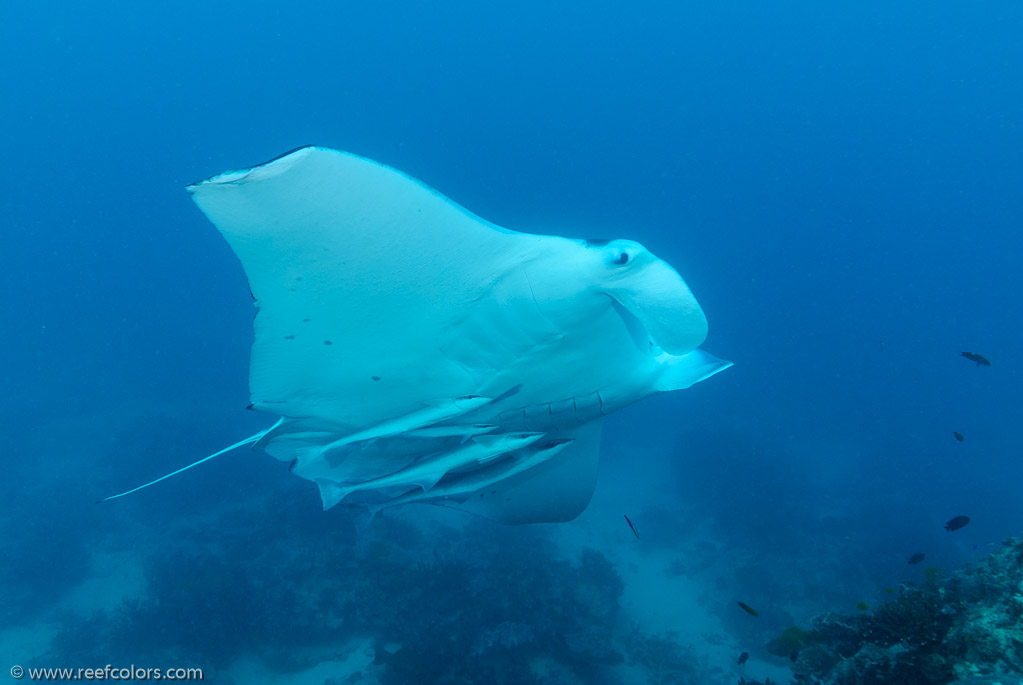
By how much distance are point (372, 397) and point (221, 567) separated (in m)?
8.34

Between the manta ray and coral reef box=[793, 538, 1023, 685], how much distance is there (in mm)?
1956

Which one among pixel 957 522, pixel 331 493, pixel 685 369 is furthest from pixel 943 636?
pixel 957 522

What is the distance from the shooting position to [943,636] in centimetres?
296

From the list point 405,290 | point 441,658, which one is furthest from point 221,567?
point 405,290

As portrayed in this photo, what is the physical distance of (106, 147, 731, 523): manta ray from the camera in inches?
78.6

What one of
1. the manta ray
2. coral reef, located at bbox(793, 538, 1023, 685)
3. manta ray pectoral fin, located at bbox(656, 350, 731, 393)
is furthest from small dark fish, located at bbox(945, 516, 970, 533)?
the manta ray

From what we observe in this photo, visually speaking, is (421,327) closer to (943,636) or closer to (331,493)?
(331,493)

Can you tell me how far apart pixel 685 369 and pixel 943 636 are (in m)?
2.27

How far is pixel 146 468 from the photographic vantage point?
1377 cm

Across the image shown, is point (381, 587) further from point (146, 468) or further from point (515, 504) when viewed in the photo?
point (146, 468)

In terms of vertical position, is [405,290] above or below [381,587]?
above

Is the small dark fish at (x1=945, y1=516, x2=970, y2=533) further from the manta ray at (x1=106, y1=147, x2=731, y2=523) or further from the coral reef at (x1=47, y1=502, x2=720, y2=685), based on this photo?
the manta ray at (x1=106, y1=147, x2=731, y2=523)

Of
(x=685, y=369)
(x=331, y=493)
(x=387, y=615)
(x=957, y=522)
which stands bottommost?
(x=387, y=615)

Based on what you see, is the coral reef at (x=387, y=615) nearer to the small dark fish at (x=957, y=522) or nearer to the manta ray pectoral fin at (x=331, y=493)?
the small dark fish at (x=957, y=522)
